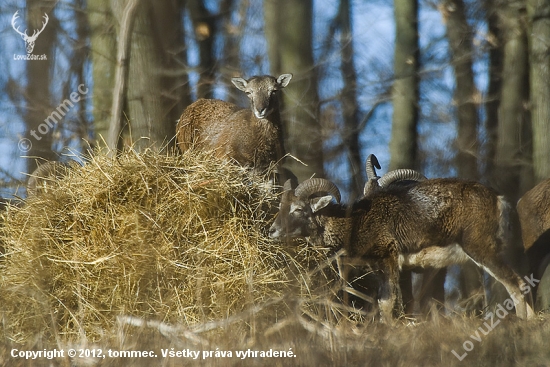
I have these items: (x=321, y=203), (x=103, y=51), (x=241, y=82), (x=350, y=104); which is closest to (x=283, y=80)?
(x=241, y=82)

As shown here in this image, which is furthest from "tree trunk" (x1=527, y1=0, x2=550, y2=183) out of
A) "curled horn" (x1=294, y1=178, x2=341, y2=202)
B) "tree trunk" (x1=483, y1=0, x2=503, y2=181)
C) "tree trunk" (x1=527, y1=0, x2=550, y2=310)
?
"curled horn" (x1=294, y1=178, x2=341, y2=202)

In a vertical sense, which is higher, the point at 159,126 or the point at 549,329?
the point at 159,126

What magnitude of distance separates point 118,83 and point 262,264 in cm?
354

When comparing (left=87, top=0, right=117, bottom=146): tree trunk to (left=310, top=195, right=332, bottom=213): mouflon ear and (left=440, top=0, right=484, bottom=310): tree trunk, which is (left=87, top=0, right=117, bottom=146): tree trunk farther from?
(left=440, top=0, right=484, bottom=310): tree trunk

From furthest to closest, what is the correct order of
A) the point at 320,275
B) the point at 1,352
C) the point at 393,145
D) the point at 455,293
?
the point at 455,293 < the point at 393,145 < the point at 320,275 < the point at 1,352

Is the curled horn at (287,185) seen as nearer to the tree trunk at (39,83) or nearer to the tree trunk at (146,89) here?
the tree trunk at (146,89)

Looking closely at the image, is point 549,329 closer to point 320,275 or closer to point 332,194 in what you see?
point 320,275

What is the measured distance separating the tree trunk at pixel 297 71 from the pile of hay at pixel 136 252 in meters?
5.30

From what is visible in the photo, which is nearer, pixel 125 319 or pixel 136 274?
pixel 125 319

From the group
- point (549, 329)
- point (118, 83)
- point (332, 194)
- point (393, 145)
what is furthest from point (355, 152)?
point (549, 329)

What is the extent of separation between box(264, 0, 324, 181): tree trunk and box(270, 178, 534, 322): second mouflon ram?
3363 millimetres

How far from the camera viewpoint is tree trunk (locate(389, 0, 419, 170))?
13.8m

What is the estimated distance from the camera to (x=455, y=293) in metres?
15.2

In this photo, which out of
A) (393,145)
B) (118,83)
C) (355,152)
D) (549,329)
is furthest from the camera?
(355,152)
